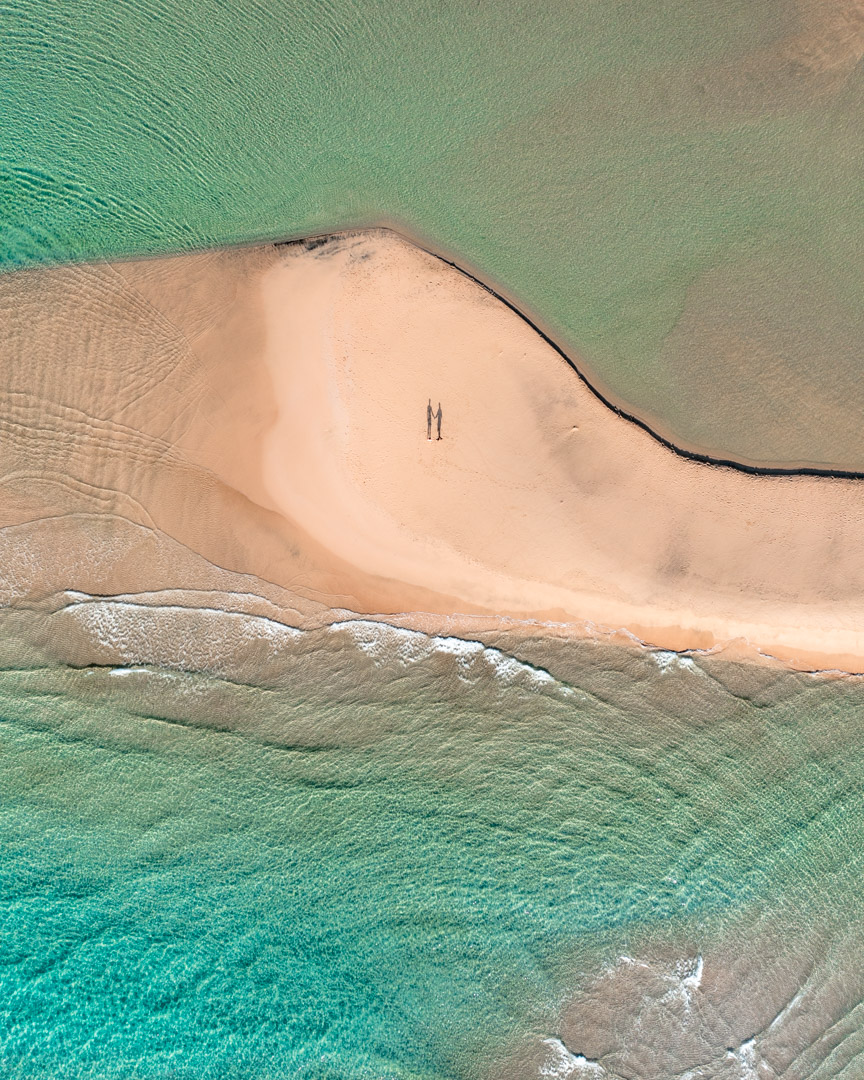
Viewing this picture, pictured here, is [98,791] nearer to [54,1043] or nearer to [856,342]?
[54,1043]

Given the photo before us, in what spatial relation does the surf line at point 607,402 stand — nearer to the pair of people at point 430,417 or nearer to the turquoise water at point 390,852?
the pair of people at point 430,417

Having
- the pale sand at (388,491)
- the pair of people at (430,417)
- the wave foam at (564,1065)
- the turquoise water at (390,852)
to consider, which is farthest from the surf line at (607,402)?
the wave foam at (564,1065)

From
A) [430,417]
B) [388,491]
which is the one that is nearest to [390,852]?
[388,491]

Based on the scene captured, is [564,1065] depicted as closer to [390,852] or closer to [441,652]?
[390,852]

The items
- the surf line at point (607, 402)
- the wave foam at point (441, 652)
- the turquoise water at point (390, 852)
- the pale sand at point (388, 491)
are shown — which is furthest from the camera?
the surf line at point (607, 402)

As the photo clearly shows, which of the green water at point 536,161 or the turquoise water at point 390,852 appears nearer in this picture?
the turquoise water at point 390,852

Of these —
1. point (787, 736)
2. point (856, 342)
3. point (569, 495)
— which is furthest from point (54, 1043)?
point (856, 342)

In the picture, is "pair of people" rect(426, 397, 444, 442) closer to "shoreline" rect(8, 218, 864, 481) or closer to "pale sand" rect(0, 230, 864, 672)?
"pale sand" rect(0, 230, 864, 672)
